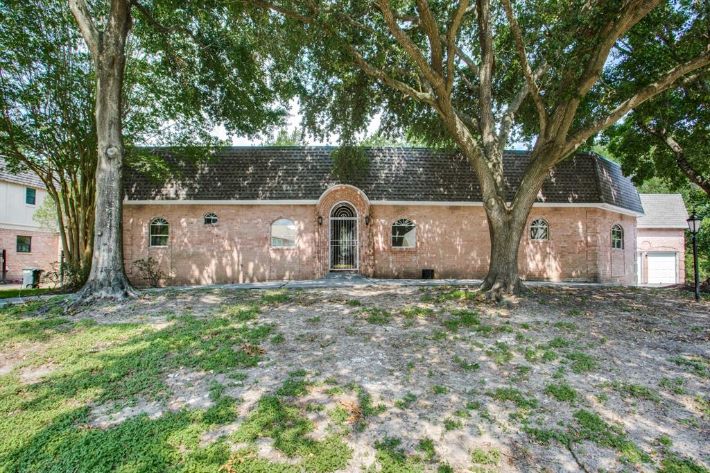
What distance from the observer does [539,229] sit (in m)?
16.1

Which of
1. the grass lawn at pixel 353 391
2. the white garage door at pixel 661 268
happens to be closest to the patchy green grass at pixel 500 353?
the grass lawn at pixel 353 391

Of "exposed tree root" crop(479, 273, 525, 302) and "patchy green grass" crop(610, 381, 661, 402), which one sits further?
"exposed tree root" crop(479, 273, 525, 302)

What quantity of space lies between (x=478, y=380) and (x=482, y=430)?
47.0 inches

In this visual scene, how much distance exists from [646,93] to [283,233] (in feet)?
41.9

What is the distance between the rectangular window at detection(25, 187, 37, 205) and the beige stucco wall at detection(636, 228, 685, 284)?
42128 millimetres

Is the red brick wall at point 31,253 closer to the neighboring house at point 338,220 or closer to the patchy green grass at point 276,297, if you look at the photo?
the neighboring house at point 338,220

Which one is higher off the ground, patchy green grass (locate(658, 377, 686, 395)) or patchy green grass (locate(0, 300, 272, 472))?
patchy green grass (locate(0, 300, 272, 472))

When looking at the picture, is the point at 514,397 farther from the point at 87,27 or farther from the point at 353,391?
the point at 87,27

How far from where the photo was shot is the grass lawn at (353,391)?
336 cm

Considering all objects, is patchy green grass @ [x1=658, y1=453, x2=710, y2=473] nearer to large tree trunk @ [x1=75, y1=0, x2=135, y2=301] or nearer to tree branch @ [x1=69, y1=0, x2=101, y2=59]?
large tree trunk @ [x1=75, y1=0, x2=135, y2=301]

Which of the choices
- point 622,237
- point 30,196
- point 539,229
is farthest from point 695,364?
point 30,196

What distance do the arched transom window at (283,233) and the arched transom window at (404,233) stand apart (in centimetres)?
447

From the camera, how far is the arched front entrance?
15.7m

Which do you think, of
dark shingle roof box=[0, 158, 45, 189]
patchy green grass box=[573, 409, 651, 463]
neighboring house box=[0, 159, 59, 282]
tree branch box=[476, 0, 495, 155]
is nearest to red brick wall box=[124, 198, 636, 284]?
tree branch box=[476, 0, 495, 155]
